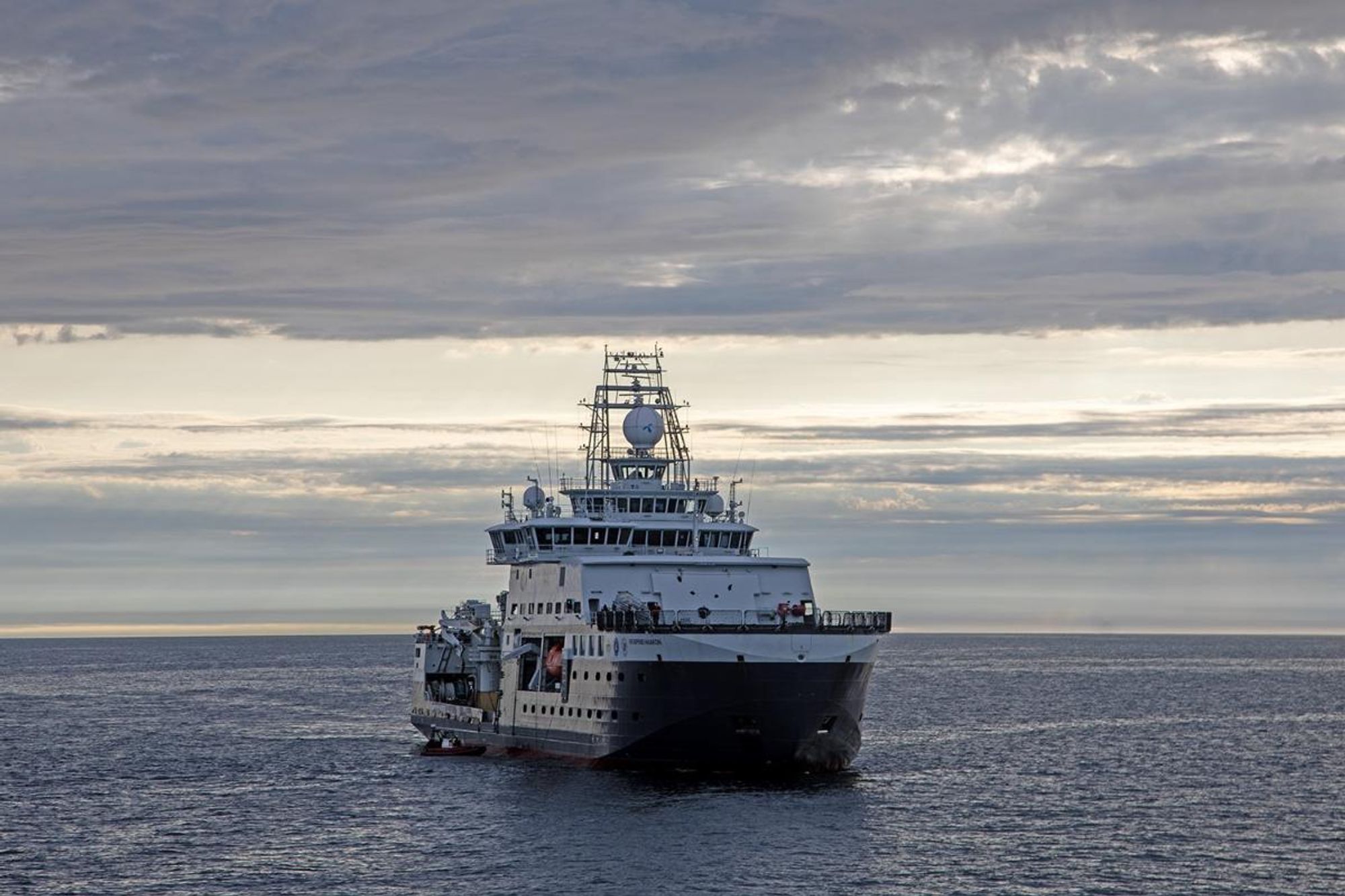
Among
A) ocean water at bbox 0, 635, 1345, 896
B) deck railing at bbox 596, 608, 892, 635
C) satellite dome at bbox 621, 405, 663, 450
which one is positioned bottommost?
ocean water at bbox 0, 635, 1345, 896

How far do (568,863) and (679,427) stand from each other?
3003 cm

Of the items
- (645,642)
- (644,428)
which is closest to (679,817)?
(645,642)

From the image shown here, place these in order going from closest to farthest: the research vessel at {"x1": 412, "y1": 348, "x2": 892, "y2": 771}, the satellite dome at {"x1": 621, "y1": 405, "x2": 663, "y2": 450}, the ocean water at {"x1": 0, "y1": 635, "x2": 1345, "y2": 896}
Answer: the ocean water at {"x1": 0, "y1": 635, "x2": 1345, "y2": 896} → the research vessel at {"x1": 412, "y1": 348, "x2": 892, "y2": 771} → the satellite dome at {"x1": 621, "y1": 405, "x2": 663, "y2": 450}

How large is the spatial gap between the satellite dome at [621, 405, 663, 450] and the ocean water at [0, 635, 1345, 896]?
14.4 m

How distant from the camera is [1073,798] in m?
65.6

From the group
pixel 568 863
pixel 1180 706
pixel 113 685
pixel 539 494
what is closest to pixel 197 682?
pixel 113 685

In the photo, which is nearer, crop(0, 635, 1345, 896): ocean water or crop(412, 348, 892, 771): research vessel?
crop(0, 635, 1345, 896): ocean water

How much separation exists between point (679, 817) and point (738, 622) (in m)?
12.1

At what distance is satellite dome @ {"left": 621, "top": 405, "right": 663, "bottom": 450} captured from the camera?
7700 centimetres

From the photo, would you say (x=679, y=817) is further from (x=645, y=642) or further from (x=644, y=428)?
(x=644, y=428)

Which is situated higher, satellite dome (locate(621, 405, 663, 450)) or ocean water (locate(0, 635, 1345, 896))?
satellite dome (locate(621, 405, 663, 450))

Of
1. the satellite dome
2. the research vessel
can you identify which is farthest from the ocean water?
the satellite dome

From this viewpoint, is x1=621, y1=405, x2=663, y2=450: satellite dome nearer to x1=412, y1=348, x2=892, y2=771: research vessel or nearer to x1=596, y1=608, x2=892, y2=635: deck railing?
x1=412, y1=348, x2=892, y2=771: research vessel

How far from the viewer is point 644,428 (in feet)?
252
